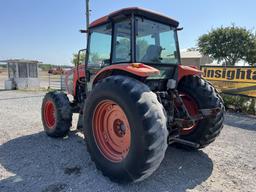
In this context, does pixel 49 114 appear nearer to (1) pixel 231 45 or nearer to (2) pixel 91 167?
(2) pixel 91 167

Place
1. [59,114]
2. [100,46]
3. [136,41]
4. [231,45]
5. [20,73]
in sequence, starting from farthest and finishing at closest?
[231,45], [20,73], [59,114], [100,46], [136,41]

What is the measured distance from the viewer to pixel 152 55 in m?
3.31

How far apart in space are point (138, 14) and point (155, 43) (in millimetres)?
629

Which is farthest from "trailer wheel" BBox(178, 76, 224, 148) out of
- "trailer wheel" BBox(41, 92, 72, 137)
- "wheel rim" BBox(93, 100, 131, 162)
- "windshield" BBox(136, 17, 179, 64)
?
"trailer wheel" BBox(41, 92, 72, 137)

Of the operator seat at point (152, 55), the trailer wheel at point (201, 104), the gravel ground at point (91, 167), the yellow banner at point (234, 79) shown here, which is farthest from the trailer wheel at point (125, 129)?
the yellow banner at point (234, 79)

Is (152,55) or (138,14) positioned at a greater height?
(138,14)

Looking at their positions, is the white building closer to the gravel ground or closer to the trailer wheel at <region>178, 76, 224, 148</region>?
the gravel ground

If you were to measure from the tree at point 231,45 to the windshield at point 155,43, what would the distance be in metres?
24.4

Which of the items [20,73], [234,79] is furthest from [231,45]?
[20,73]

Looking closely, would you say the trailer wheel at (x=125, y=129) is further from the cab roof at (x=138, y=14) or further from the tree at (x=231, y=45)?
the tree at (x=231, y=45)

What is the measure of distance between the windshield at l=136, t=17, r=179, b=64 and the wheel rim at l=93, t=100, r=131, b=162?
33.6 inches

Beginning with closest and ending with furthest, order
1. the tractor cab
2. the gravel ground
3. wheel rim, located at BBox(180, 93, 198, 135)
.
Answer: the gravel ground
the tractor cab
wheel rim, located at BBox(180, 93, 198, 135)

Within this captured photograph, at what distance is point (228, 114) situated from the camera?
23.8ft

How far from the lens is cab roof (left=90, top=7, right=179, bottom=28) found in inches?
117
